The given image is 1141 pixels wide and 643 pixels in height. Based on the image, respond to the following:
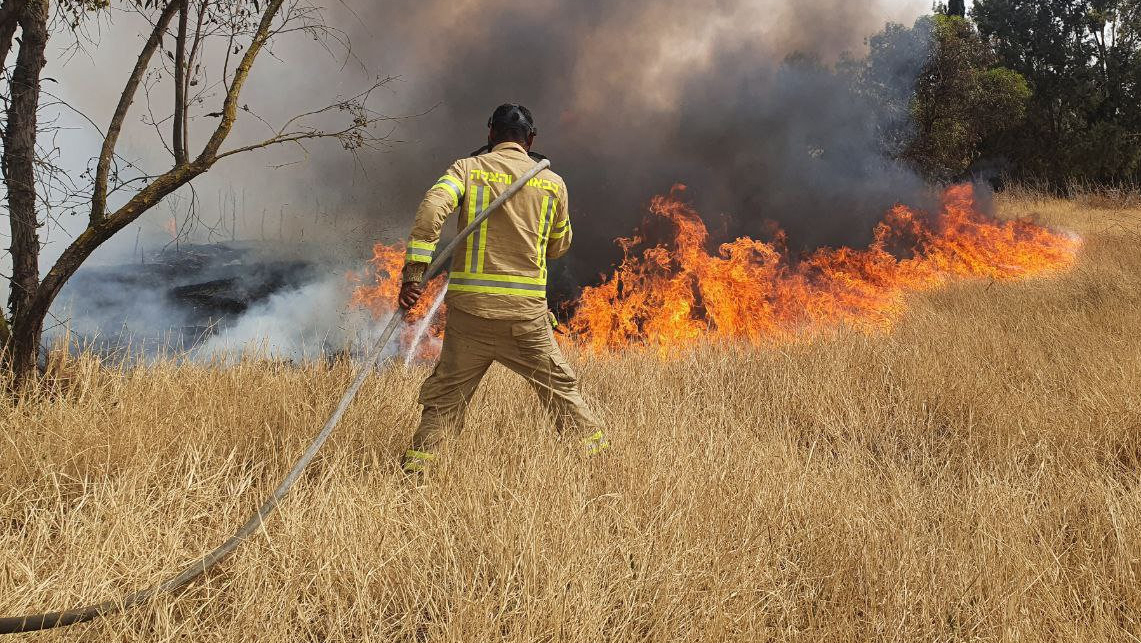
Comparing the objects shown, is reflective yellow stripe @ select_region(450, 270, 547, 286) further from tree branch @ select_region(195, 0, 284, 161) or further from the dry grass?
tree branch @ select_region(195, 0, 284, 161)

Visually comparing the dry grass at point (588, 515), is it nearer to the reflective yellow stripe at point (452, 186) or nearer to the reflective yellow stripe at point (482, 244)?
the reflective yellow stripe at point (482, 244)

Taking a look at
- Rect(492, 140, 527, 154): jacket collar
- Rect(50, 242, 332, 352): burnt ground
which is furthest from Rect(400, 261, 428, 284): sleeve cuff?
Rect(50, 242, 332, 352): burnt ground

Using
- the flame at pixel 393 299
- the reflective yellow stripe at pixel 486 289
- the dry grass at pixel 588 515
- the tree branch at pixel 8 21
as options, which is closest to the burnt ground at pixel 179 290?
the flame at pixel 393 299

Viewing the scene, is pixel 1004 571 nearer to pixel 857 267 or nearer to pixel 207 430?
pixel 207 430

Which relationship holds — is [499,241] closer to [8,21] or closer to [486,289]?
[486,289]

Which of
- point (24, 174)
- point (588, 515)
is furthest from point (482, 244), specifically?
point (24, 174)

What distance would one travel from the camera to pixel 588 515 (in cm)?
263

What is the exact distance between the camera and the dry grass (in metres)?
2.19

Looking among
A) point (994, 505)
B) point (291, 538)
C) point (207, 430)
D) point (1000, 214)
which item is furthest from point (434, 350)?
point (1000, 214)

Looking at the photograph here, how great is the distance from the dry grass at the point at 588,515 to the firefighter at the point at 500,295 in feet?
0.58

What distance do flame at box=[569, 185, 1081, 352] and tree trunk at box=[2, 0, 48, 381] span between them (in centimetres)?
434

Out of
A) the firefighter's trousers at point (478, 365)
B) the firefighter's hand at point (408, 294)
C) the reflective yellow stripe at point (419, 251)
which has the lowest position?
the firefighter's trousers at point (478, 365)

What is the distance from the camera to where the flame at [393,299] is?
7.92 meters

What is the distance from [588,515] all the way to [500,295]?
1.12 meters
